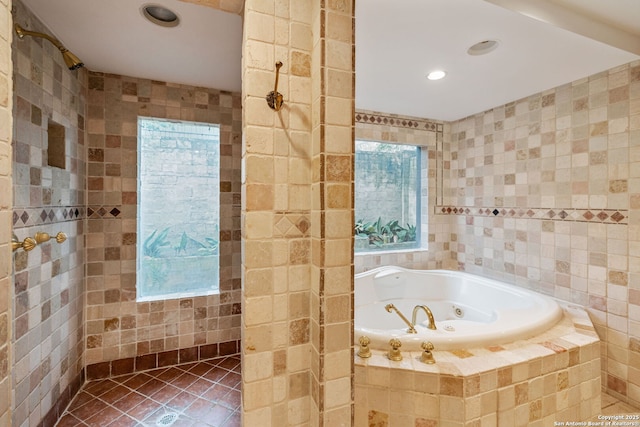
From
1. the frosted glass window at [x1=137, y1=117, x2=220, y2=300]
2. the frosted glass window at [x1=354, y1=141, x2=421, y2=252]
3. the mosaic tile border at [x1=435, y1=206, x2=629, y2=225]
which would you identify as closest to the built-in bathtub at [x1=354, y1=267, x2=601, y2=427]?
the mosaic tile border at [x1=435, y1=206, x2=629, y2=225]

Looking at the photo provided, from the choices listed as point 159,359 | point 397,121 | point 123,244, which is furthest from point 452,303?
point 123,244

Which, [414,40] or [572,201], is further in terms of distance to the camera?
[572,201]

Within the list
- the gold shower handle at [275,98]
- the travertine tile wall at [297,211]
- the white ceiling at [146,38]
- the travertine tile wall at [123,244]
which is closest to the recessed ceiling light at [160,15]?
the white ceiling at [146,38]

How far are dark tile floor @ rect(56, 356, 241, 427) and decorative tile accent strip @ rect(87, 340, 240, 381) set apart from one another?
39 millimetres

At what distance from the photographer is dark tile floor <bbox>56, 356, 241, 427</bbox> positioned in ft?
5.37

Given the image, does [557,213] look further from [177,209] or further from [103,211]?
[103,211]

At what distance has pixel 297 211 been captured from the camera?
0.94 m

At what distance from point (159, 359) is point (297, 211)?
6.41ft

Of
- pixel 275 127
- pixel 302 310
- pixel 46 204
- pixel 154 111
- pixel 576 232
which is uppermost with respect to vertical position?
pixel 154 111

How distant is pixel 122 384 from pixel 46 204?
4.17 ft

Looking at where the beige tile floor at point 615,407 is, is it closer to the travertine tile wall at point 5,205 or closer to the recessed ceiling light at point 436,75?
the recessed ceiling light at point 436,75

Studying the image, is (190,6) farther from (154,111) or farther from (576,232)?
(576,232)

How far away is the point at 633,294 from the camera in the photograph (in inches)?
70.2

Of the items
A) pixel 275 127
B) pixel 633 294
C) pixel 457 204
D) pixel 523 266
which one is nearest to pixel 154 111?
pixel 275 127
